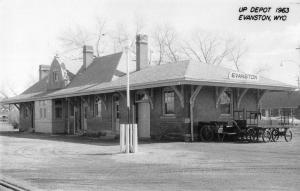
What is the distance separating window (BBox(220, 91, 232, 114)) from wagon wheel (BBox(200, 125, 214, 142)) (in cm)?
250

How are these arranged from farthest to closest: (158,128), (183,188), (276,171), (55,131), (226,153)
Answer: (55,131) → (158,128) → (226,153) → (276,171) → (183,188)

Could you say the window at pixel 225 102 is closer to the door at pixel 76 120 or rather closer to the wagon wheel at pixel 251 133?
the wagon wheel at pixel 251 133

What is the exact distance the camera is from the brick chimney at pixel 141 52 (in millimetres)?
28844

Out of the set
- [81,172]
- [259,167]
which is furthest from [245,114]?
[81,172]

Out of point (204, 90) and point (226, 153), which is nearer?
point (226, 153)

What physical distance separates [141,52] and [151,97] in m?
5.99

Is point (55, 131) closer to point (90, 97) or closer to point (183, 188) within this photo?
point (90, 97)

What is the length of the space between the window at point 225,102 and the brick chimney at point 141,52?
6819 millimetres

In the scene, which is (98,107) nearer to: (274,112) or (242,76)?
(242,76)

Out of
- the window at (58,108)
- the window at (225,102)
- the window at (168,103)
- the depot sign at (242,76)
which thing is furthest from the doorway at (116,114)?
the window at (58,108)

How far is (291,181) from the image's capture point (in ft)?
30.7

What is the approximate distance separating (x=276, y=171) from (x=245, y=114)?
13538 millimetres

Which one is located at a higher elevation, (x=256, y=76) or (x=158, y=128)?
(x=256, y=76)

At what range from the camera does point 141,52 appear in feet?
94.9
